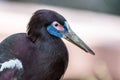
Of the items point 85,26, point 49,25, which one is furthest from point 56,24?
point 85,26

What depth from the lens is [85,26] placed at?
9.46 ft

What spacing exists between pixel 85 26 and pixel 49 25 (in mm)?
852

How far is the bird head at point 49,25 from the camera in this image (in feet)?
6.70

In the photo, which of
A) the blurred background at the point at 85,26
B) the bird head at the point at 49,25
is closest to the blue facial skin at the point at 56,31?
the bird head at the point at 49,25

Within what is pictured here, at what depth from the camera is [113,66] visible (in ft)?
9.12

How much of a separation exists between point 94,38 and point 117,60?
164mm

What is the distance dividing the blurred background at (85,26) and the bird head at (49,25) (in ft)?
1.82

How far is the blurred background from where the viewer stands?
2.76 meters

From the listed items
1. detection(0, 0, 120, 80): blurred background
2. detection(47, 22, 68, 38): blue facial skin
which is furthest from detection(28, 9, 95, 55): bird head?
detection(0, 0, 120, 80): blurred background

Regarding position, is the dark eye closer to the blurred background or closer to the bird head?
the bird head

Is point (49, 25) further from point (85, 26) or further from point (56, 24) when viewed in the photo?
point (85, 26)

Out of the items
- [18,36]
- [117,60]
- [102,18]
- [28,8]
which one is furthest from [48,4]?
[18,36]

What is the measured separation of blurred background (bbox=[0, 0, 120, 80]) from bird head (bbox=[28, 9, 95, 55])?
556mm

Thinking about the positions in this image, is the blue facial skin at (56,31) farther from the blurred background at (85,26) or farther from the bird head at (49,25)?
the blurred background at (85,26)
